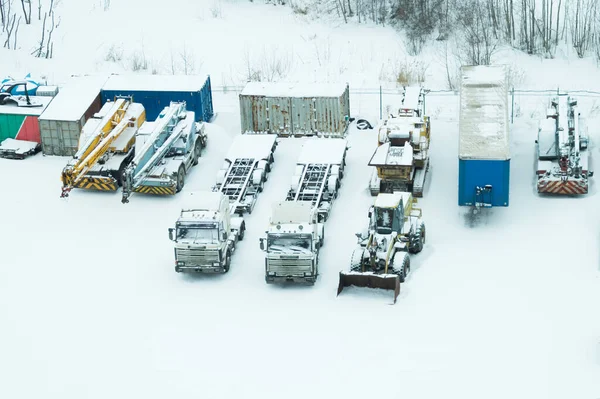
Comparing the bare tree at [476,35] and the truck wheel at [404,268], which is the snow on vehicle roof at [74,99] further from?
the bare tree at [476,35]

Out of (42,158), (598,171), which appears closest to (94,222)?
(42,158)

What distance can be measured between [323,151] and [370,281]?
33.2 ft

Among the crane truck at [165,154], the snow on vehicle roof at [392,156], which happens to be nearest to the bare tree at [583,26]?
the snow on vehicle roof at [392,156]

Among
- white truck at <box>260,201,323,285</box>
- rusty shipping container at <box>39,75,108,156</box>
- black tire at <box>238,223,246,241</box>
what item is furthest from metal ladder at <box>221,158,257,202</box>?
rusty shipping container at <box>39,75,108,156</box>

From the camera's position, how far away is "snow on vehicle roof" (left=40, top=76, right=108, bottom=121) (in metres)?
45.2

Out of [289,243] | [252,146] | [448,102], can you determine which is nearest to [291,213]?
[289,243]

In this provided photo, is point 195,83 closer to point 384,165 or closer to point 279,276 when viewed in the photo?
point 384,165

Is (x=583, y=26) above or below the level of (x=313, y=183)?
above

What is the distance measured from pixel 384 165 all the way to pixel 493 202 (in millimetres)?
4426

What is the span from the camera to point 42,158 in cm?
4556

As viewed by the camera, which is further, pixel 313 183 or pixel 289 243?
pixel 313 183

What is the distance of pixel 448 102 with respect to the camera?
159ft

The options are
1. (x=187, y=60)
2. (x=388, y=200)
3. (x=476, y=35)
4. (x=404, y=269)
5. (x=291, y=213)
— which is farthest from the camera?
(x=187, y=60)

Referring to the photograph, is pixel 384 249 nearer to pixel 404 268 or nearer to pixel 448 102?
pixel 404 268
